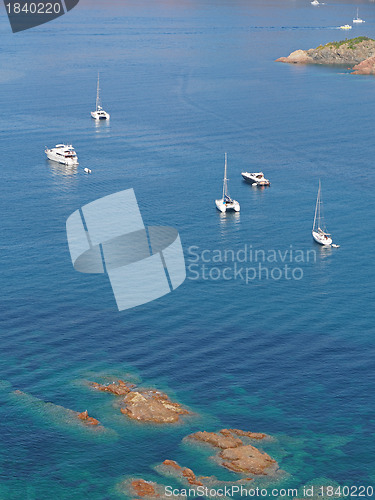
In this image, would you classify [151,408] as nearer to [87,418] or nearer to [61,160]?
[87,418]

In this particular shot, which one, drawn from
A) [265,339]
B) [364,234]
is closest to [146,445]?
[265,339]

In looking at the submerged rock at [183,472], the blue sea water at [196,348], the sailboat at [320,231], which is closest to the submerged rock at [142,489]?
the blue sea water at [196,348]

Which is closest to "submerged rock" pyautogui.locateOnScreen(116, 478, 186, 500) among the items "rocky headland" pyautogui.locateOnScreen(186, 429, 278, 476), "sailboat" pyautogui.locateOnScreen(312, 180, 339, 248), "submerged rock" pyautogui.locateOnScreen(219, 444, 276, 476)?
"submerged rock" pyautogui.locateOnScreen(219, 444, 276, 476)

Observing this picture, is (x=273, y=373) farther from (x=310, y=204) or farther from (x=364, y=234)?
(x=310, y=204)

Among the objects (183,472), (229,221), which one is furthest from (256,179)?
(183,472)

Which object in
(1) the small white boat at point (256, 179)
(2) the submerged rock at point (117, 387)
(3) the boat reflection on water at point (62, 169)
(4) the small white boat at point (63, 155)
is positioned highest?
(4) the small white boat at point (63, 155)

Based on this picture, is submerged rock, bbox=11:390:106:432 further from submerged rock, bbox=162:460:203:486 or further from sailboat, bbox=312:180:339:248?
sailboat, bbox=312:180:339:248

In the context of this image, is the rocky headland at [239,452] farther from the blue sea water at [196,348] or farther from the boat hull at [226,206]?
the boat hull at [226,206]

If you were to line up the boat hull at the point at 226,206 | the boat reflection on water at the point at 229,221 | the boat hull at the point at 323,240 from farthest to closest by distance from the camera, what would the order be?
the boat hull at the point at 226,206, the boat reflection on water at the point at 229,221, the boat hull at the point at 323,240
